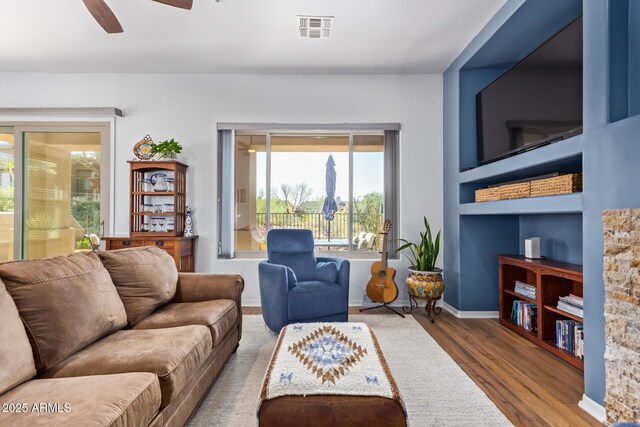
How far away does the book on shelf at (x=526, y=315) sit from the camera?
3.06m

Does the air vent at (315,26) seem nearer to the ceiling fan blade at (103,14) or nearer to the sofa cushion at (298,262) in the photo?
the ceiling fan blade at (103,14)

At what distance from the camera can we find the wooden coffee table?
4.32 feet

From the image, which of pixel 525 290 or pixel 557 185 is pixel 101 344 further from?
pixel 525 290

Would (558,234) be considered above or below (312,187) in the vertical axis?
below

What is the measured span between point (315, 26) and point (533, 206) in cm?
230

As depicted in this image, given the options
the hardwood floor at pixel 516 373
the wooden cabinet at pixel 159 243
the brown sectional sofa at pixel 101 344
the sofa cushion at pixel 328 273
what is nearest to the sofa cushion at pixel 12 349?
the brown sectional sofa at pixel 101 344

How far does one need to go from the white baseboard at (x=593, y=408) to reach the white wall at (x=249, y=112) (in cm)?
229

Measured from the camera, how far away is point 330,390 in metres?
1.38

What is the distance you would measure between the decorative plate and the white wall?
258mm

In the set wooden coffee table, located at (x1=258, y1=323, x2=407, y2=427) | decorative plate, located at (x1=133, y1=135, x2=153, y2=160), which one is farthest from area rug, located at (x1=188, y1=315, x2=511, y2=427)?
decorative plate, located at (x1=133, y1=135, x2=153, y2=160)

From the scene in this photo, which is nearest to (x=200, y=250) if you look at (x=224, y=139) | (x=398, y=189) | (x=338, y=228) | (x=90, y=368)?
(x=224, y=139)

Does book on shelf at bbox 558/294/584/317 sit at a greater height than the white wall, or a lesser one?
lesser

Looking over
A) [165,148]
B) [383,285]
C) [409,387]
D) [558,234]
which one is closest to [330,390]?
[409,387]

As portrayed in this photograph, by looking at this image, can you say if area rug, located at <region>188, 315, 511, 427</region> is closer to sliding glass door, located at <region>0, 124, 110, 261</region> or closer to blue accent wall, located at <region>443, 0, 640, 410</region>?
blue accent wall, located at <region>443, 0, 640, 410</region>
